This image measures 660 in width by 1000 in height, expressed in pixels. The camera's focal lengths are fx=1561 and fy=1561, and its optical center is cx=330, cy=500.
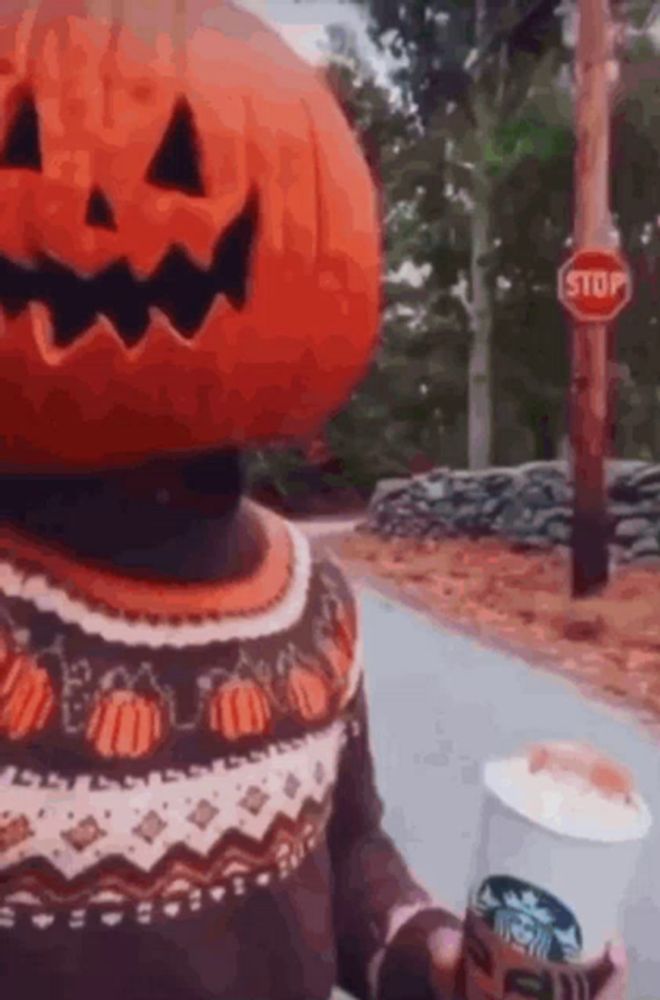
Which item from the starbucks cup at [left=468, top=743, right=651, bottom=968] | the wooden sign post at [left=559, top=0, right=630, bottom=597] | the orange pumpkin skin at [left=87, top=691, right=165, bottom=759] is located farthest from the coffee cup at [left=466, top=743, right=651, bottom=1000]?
the wooden sign post at [left=559, top=0, right=630, bottom=597]

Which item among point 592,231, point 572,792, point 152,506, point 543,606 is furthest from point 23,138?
point 543,606

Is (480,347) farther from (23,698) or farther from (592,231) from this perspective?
(23,698)

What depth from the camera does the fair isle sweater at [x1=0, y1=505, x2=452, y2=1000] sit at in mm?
551

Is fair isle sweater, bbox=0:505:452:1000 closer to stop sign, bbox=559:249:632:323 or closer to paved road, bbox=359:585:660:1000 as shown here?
paved road, bbox=359:585:660:1000

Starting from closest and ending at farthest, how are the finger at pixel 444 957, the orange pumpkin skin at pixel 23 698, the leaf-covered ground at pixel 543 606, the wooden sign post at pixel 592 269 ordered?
the orange pumpkin skin at pixel 23 698 → the finger at pixel 444 957 → the wooden sign post at pixel 592 269 → the leaf-covered ground at pixel 543 606

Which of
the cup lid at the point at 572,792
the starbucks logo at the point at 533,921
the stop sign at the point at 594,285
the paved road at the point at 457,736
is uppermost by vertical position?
the stop sign at the point at 594,285

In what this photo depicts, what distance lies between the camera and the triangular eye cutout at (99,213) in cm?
55

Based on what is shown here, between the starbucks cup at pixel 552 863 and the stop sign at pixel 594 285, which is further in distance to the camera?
the stop sign at pixel 594 285

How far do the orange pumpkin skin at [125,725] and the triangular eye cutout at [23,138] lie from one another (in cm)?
19

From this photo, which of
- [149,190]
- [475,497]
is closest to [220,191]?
[149,190]

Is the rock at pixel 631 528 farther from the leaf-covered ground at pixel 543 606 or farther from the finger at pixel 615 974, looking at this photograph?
the finger at pixel 615 974

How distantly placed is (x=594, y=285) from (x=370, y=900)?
102 cm

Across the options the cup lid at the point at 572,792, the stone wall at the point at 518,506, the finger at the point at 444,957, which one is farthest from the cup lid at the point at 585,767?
the stone wall at the point at 518,506

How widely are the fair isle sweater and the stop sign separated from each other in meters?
1.01
